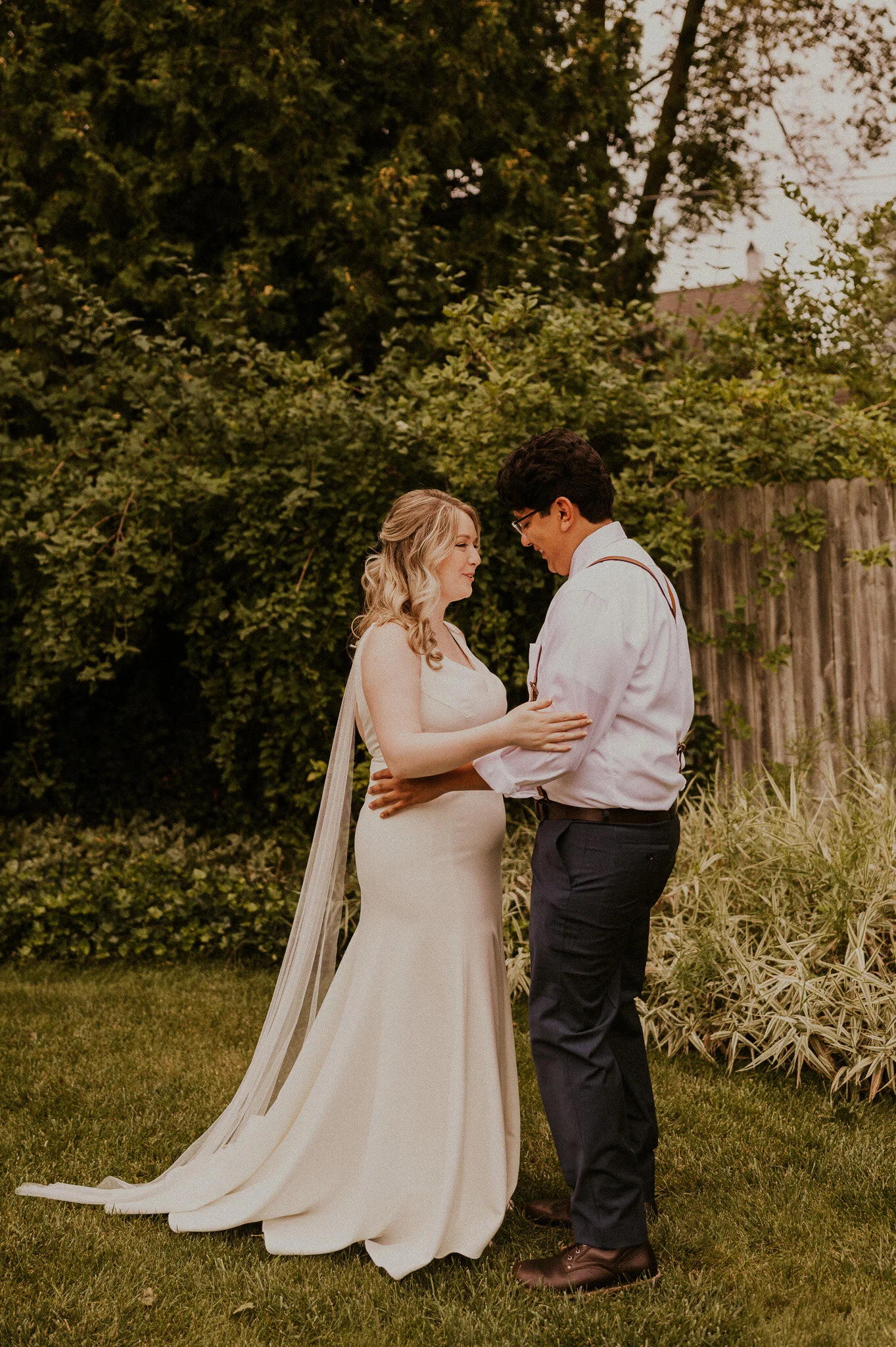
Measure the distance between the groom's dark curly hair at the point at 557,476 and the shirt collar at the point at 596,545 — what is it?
2.0 inches

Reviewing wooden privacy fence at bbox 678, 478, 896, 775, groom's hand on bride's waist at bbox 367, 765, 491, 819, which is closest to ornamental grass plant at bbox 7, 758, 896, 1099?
wooden privacy fence at bbox 678, 478, 896, 775

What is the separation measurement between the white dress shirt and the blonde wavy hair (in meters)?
0.43

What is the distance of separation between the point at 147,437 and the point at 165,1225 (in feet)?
14.8

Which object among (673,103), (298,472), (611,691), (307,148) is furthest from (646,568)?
(673,103)

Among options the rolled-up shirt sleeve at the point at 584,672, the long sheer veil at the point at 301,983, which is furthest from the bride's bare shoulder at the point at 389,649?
the rolled-up shirt sleeve at the point at 584,672

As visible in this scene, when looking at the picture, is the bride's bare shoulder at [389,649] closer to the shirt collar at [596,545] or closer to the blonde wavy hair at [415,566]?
the blonde wavy hair at [415,566]

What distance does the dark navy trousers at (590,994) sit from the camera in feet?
9.23

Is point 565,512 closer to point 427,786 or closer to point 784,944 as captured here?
point 427,786

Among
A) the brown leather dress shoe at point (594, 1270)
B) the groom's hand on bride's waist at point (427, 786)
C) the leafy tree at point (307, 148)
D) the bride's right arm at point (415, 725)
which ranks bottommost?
the brown leather dress shoe at point (594, 1270)

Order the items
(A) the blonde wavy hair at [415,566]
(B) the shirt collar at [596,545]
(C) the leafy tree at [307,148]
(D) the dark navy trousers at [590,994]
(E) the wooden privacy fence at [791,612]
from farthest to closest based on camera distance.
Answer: (C) the leafy tree at [307,148] → (E) the wooden privacy fence at [791,612] → (A) the blonde wavy hair at [415,566] → (B) the shirt collar at [596,545] → (D) the dark navy trousers at [590,994]

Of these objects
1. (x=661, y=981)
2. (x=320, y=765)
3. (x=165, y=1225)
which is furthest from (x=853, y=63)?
(x=165, y=1225)

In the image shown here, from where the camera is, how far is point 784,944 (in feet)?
15.0

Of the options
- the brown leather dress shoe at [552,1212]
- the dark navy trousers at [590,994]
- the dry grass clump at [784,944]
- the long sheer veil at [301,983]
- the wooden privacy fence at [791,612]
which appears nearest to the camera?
the dark navy trousers at [590,994]

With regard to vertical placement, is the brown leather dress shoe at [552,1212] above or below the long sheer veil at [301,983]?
below
